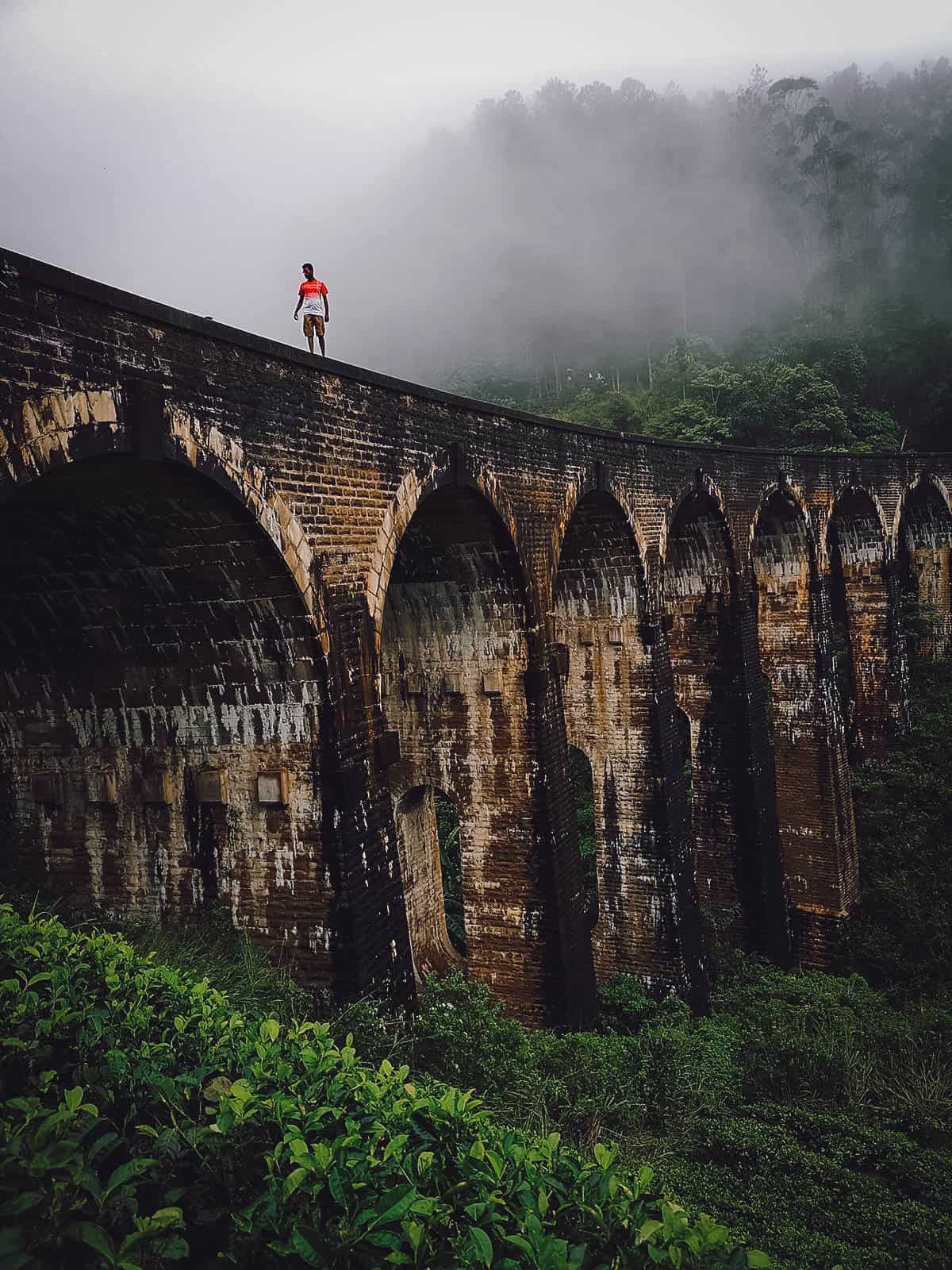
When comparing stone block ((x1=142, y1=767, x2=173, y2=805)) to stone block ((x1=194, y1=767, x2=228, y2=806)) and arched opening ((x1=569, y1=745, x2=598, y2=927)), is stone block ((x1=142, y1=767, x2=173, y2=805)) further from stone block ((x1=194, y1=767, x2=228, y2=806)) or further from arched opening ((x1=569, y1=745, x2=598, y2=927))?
arched opening ((x1=569, y1=745, x2=598, y2=927))

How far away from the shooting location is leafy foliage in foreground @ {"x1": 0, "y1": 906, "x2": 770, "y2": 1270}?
2.31 meters

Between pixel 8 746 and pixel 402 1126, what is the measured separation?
16.6ft

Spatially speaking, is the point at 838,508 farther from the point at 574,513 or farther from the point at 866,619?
the point at 574,513

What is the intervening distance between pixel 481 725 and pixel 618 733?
267cm

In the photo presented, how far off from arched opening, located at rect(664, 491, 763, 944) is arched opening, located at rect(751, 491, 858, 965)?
2.06 m

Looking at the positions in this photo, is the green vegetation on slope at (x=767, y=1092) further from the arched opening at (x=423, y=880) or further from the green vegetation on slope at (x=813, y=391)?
the green vegetation on slope at (x=813, y=391)

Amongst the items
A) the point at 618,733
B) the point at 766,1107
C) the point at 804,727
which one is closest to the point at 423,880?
the point at 618,733

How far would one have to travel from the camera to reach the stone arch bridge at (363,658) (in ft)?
16.6

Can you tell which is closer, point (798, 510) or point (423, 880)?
point (423, 880)

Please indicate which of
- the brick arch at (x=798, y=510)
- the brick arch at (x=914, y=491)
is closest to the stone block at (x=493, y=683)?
the brick arch at (x=798, y=510)

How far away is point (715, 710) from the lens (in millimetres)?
12930

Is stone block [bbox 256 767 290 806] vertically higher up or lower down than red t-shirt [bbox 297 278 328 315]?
lower down

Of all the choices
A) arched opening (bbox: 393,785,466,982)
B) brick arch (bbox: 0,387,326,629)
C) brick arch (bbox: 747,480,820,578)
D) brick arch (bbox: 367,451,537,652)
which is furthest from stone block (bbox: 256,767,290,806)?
brick arch (bbox: 747,480,820,578)

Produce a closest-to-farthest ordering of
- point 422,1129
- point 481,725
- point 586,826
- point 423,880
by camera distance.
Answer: point 422,1129, point 481,725, point 423,880, point 586,826
